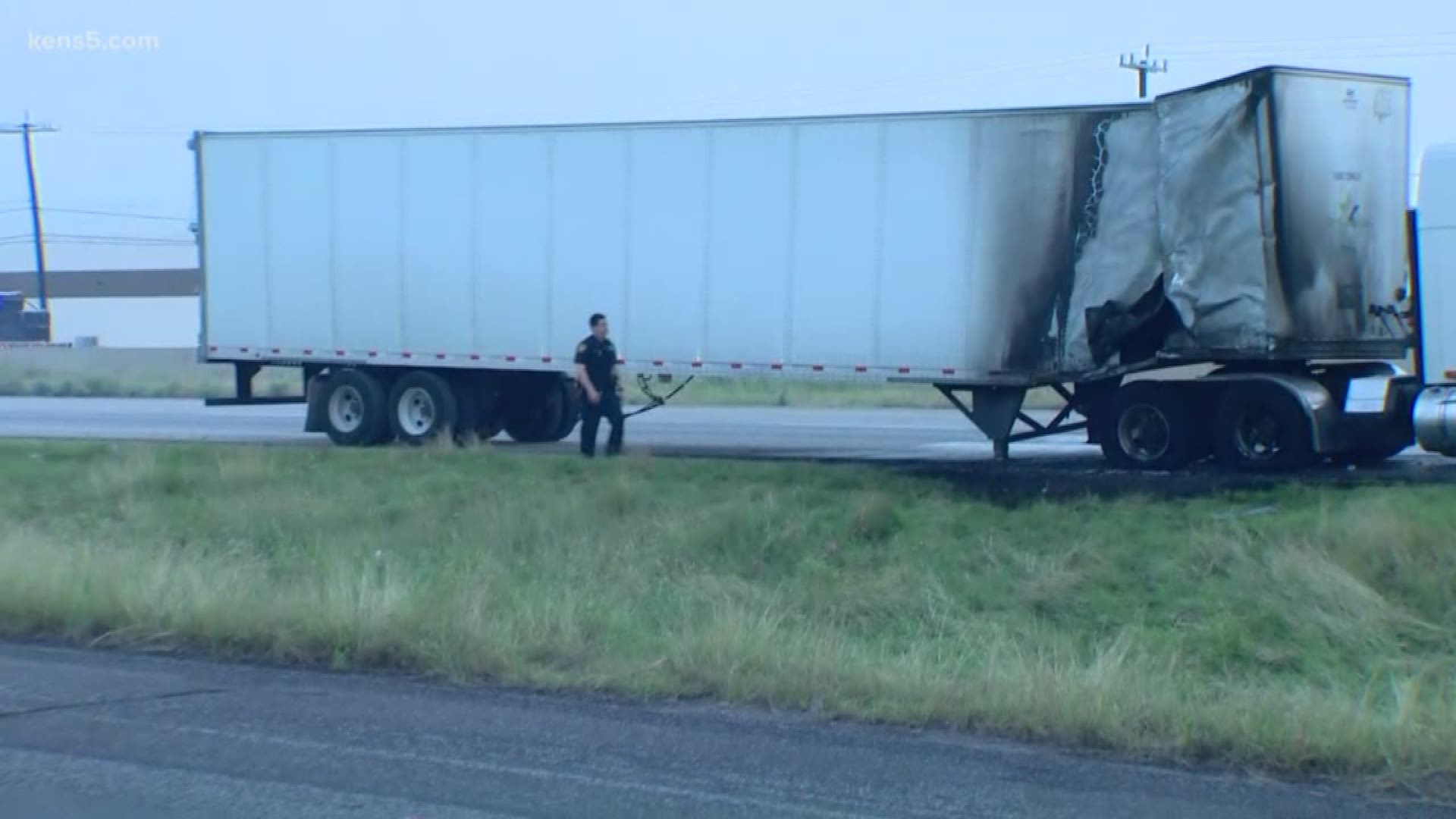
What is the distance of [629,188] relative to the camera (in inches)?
824

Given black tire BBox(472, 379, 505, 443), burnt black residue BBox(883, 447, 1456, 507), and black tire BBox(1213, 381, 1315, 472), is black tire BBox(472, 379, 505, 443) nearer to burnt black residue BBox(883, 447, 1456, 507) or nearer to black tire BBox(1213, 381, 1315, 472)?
burnt black residue BBox(883, 447, 1456, 507)

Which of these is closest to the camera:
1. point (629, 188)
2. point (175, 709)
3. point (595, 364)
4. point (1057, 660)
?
point (175, 709)

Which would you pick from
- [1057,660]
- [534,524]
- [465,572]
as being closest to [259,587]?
[465,572]

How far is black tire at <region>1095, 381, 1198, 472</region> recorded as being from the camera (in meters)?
17.3

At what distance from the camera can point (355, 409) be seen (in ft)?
77.0

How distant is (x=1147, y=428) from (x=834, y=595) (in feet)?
21.2

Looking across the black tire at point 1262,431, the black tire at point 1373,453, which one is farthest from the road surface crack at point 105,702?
the black tire at point 1373,453

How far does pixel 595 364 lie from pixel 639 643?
9426mm

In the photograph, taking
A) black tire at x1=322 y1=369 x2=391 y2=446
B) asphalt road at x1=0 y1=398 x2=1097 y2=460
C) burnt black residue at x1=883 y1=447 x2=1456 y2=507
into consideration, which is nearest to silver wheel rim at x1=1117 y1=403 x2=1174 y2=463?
burnt black residue at x1=883 y1=447 x2=1456 y2=507

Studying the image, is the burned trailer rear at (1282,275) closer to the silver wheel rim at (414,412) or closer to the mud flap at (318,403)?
the silver wheel rim at (414,412)

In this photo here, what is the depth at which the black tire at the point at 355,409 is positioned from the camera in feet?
75.6

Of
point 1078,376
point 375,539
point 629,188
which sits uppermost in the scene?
point 629,188

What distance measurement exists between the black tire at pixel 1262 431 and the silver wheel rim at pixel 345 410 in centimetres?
1178

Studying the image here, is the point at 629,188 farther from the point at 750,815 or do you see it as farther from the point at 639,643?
the point at 750,815
